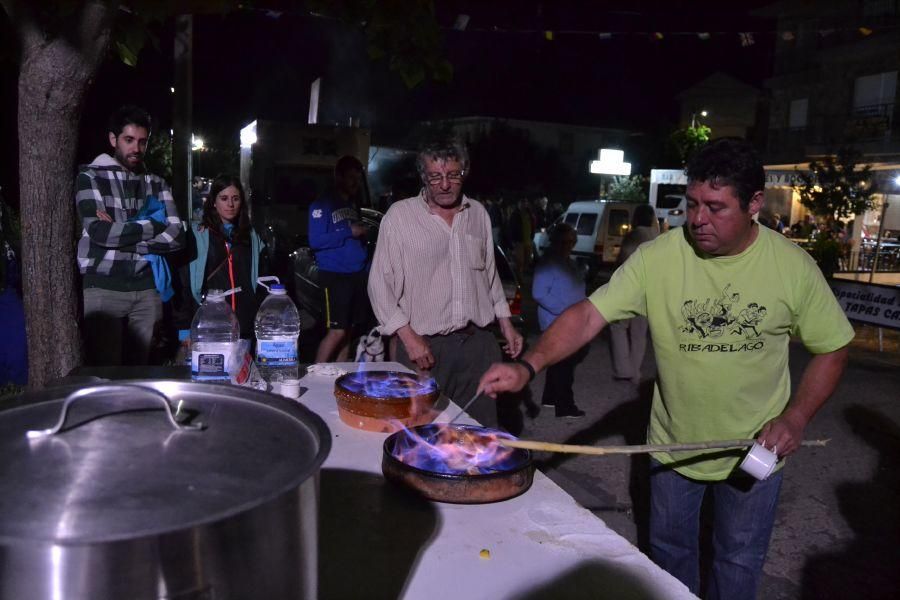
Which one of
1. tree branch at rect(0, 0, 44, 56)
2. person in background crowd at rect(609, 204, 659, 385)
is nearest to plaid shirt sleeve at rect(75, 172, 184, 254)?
tree branch at rect(0, 0, 44, 56)

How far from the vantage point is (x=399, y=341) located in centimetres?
459

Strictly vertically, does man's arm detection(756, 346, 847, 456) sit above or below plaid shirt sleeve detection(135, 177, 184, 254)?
below

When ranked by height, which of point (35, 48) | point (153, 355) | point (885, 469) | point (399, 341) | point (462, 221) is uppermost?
point (35, 48)

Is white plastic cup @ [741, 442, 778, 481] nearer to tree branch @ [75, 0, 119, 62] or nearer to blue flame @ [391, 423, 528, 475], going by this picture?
blue flame @ [391, 423, 528, 475]

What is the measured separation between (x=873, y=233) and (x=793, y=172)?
185 inches

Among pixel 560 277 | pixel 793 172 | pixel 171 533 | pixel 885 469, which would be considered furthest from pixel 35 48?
pixel 793 172

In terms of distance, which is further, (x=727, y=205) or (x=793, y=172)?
(x=793, y=172)

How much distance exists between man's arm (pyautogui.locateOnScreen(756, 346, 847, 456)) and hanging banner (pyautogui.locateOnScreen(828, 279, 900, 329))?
9.26 meters

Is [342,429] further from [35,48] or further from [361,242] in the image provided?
[361,242]

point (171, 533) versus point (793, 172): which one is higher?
point (793, 172)

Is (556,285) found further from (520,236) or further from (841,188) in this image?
(841,188)

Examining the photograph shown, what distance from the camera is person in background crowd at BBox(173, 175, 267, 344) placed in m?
5.56

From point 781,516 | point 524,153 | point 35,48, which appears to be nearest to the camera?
point 35,48

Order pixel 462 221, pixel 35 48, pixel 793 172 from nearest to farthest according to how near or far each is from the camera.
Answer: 1. pixel 35 48
2. pixel 462 221
3. pixel 793 172
